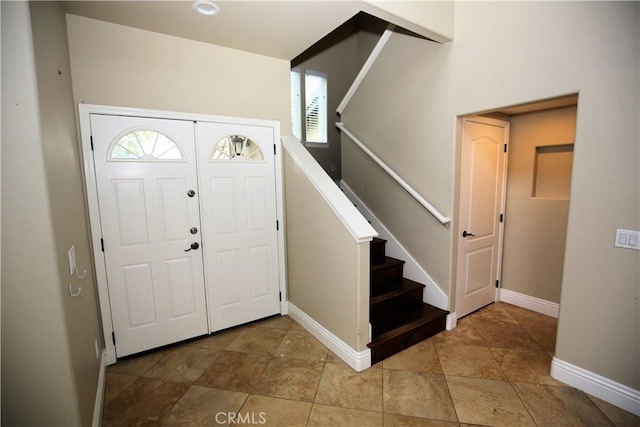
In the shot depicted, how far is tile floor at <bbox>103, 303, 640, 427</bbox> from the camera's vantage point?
1.80 meters

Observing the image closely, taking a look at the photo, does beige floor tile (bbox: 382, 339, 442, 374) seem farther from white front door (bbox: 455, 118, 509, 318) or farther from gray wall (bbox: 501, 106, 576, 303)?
gray wall (bbox: 501, 106, 576, 303)

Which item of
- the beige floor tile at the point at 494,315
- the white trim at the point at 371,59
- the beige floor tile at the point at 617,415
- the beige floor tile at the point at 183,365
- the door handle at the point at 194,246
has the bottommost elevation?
the beige floor tile at the point at 183,365

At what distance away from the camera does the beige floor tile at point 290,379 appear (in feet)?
6.60

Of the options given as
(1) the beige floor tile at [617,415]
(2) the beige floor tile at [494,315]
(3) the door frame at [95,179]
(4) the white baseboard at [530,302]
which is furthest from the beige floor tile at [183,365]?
(4) the white baseboard at [530,302]

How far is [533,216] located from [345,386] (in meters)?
2.71

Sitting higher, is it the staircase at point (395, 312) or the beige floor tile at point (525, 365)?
the staircase at point (395, 312)

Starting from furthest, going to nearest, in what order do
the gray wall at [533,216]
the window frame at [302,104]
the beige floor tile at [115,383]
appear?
the window frame at [302,104] → the gray wall at [533,216] → the beige floor tile at [115,383]

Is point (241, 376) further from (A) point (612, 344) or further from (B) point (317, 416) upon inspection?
(A) point (612, 344)

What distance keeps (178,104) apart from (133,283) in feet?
5.27

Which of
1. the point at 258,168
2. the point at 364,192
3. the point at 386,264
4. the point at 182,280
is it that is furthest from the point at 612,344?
the point at 182,280

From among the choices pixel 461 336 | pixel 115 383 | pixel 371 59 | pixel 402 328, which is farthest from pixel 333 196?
pixel 115 383

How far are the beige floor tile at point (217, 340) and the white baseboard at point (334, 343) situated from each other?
659mm

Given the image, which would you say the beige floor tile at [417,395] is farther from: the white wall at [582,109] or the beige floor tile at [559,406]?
the white wall at [582,109]

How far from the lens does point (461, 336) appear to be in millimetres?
2697
